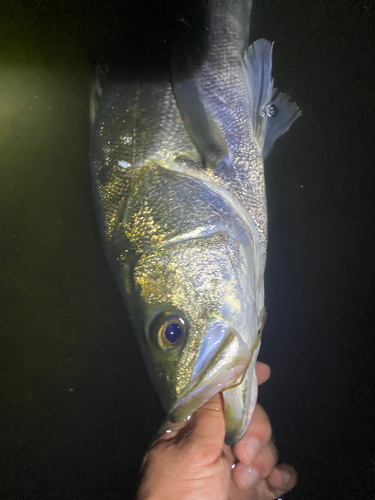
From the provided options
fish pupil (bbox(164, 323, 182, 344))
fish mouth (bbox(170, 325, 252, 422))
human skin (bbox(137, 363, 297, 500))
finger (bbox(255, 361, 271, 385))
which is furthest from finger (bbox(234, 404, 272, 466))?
fish pupil (bbox(164, 323, 182, 344))

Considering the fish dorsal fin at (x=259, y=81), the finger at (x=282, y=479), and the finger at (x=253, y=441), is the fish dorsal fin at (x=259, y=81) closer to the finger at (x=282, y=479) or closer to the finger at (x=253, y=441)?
the finger at (x=253, y=441)

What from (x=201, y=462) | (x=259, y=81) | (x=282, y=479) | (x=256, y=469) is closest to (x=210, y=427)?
(x=201, y=462)

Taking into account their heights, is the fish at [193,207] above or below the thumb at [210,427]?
above

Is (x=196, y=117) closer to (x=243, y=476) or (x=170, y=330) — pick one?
(x=170, y=330)

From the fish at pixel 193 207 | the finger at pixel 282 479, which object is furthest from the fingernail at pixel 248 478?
the fish at pixel 193 207

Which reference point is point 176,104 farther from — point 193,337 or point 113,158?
point 193,337

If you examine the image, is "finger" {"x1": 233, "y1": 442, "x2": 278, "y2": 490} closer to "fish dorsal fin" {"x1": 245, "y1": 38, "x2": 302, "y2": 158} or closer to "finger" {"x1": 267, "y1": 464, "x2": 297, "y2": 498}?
"finger" {"x1": 267, "y1": 464, "x2": 297, "y2": 498}

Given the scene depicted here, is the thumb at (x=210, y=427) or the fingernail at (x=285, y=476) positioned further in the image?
the fingernail at (x=285, y=476)
